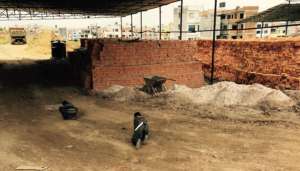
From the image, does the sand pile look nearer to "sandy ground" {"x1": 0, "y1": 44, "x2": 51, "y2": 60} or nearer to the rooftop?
the rooftop

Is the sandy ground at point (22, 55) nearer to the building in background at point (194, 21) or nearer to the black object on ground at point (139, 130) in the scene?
the black object on ground at point (139, 130)

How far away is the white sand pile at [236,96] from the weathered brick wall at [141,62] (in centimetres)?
219

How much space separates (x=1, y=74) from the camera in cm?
2030

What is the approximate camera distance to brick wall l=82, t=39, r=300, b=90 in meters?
13.6

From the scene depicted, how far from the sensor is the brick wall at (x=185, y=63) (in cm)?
1360

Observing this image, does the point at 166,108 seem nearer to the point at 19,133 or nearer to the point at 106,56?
the point at 106,56

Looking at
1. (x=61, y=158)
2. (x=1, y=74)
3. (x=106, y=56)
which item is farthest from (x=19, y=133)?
(x=1, y=74)

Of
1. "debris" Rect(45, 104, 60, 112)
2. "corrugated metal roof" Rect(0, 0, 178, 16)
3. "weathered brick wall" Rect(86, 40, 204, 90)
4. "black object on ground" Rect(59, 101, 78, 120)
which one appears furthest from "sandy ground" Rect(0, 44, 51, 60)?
"black object on ground" Rect(59, 101, 78, 120)

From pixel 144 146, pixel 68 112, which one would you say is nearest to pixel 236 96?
pixel 144 146

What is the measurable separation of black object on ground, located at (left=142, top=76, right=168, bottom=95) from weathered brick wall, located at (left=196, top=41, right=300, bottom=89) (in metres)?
4.58

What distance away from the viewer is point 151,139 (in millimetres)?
8617

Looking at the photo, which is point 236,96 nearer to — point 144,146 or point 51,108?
point 144,146

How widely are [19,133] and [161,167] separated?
4.79m

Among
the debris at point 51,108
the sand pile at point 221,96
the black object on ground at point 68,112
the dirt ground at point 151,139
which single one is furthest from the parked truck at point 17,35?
the black object on ground at point 68,112
